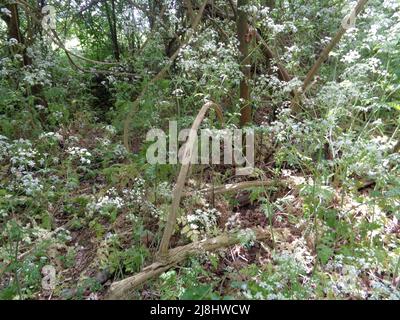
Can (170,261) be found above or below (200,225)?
below

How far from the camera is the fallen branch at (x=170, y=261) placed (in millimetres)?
2664

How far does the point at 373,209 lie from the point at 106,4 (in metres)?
6.55

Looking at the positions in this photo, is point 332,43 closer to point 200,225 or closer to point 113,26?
point 200,225

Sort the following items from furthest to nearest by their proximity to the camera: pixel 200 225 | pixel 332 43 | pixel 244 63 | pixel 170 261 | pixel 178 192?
pixel 244 63 < pixel 332 43 < pixel 200 225 < pixel 170 261 < pixel 178 192

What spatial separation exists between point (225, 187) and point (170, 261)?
1.12 m

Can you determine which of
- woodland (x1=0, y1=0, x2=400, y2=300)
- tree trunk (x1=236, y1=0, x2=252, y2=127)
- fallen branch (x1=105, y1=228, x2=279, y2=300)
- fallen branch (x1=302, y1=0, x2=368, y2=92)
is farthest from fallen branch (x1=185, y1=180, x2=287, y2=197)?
fallen branch (x1=302, y1=0, x2=368, y2=92)

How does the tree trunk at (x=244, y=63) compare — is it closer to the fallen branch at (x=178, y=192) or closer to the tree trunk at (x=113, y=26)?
the fallen branch at (x=178, y=192)

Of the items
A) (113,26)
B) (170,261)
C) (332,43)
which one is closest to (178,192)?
(170,261)

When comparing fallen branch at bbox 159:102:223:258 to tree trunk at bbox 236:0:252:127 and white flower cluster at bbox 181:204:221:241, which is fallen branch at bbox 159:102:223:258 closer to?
white flower cluster at bbox 181:204:221:241

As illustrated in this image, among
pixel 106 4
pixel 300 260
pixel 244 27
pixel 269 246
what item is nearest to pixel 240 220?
pixel 269 246

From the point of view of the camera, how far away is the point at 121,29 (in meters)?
7.61

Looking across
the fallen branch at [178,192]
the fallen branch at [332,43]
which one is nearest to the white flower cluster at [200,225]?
the fallen branch at [178,192]

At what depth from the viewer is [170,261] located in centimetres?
288
